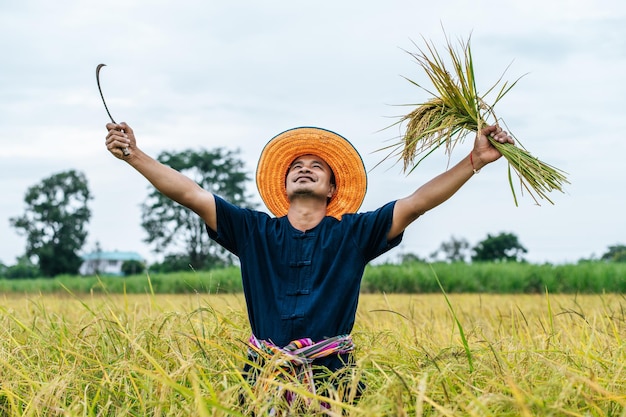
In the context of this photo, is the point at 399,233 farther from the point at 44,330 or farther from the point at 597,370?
the point at 44,330

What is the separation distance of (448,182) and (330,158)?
717 mm

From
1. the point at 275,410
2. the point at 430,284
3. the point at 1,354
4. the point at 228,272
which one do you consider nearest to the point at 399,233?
the point at 275,410

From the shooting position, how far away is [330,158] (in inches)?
143

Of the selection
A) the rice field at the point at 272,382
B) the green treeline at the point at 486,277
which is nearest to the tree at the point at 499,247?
the green treeline at the point at 486,277

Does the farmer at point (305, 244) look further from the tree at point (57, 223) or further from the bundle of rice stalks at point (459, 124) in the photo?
the tree at point (57, 223)

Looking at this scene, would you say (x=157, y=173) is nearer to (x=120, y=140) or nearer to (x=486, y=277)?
(x=120, y=140)

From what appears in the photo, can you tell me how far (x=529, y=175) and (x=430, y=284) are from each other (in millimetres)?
13126

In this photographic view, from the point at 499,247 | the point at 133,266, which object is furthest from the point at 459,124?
the point at 133,266

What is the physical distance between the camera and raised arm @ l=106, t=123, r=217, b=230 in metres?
3.29

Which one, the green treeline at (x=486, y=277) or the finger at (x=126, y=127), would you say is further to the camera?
the green treeline at (x=486, y=277)

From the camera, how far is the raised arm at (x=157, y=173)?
10.8 ft

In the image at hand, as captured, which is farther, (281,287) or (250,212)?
(250,212)

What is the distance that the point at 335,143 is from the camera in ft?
11.9

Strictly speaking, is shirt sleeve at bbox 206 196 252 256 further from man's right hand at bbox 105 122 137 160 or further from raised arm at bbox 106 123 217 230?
man's right hand at bbox 105 122 137 160
